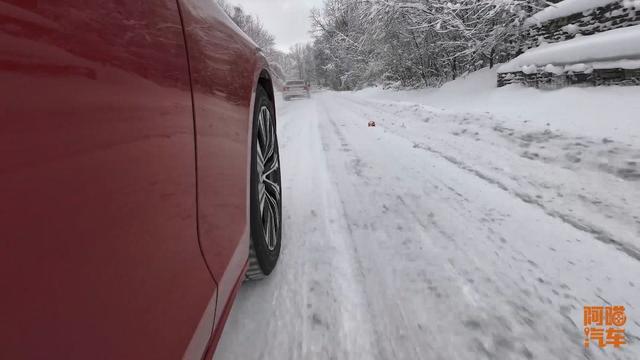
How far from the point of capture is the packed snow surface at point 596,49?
5.25 m

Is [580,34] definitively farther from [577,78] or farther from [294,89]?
[294,89]

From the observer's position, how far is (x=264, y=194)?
7.20ft

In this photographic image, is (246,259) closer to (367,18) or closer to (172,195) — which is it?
(172,195)

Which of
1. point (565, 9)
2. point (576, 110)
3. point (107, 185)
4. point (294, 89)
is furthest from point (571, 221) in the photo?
point (294, 89)

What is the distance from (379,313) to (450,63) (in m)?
15.5

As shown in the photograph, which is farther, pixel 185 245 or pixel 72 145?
pixel 185 245

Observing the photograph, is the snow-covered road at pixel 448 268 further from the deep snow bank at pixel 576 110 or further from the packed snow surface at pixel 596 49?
the packed snow surface at pixel 596 49

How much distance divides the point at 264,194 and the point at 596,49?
6.26 metres

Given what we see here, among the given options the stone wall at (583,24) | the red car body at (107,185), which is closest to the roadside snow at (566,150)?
the stone wall at (583,24)

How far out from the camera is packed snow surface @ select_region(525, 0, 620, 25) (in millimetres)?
6597

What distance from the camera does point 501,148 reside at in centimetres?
445

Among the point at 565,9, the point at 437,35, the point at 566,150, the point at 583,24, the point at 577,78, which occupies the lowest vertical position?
the point at 566,150

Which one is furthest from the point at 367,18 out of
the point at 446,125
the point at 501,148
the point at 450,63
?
the point at 501,148

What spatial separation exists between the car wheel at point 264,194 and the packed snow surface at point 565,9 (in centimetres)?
690
